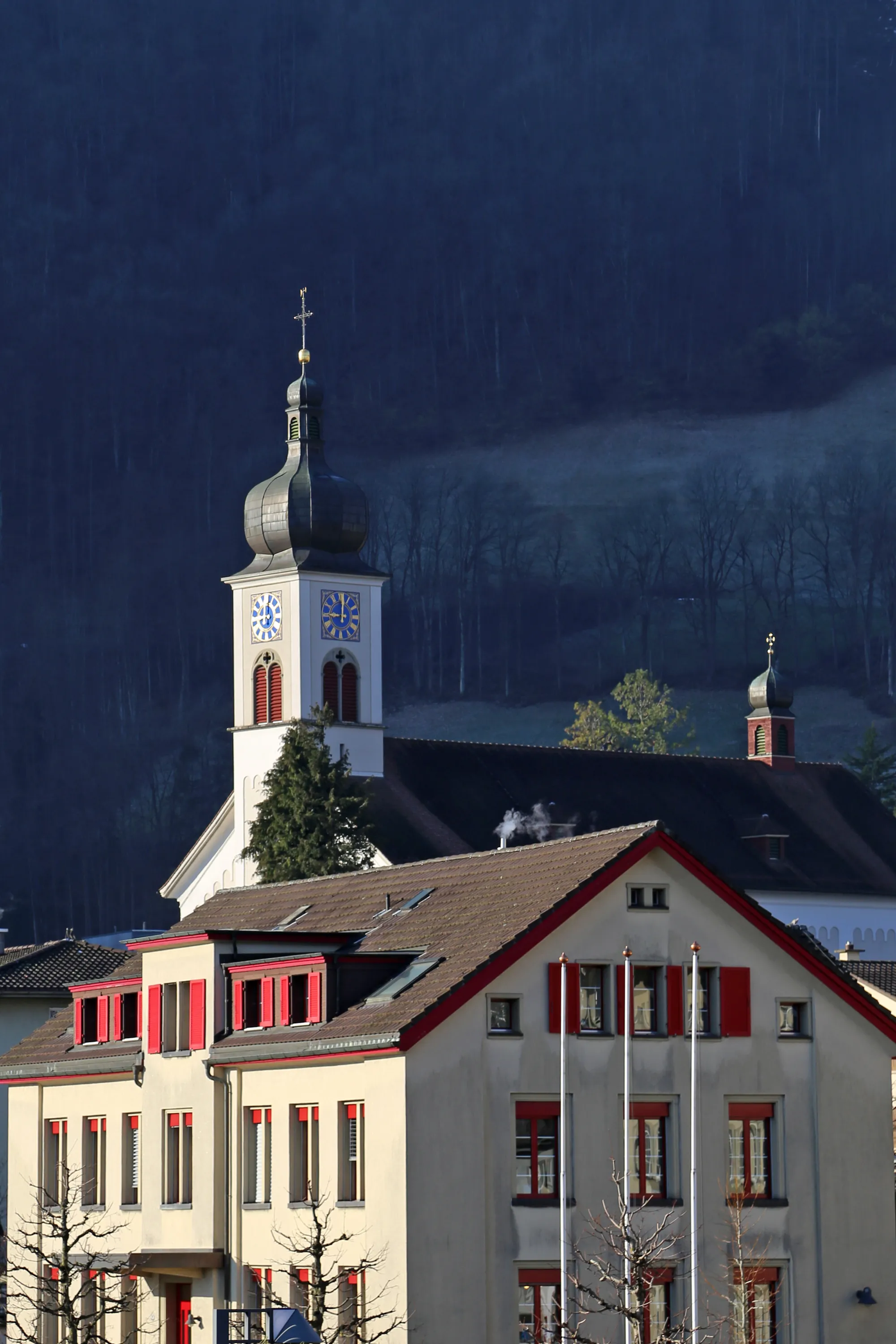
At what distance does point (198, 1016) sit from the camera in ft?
150

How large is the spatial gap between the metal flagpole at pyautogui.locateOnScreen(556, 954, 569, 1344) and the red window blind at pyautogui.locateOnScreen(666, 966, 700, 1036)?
206 cm

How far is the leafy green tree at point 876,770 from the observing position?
14512cm

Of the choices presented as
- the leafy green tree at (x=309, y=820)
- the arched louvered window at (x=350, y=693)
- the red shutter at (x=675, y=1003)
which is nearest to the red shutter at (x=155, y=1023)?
the red shutter at (x=675, y=1003)

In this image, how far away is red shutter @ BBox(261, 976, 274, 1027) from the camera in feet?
145

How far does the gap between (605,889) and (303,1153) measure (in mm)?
6164

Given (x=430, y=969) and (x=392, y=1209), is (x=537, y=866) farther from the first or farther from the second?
(x=392, y=1209)

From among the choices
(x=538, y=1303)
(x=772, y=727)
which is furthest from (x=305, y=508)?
(x=538, y=1303)

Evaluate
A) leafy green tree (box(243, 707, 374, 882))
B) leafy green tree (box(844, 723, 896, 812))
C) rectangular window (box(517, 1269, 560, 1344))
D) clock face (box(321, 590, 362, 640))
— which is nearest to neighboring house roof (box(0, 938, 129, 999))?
leafy green tree (box(243, 707, 374, 882))

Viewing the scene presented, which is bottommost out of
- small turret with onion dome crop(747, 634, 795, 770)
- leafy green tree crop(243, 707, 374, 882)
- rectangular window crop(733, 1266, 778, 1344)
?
rectangular window crop(733, 1266, 778, 1344)

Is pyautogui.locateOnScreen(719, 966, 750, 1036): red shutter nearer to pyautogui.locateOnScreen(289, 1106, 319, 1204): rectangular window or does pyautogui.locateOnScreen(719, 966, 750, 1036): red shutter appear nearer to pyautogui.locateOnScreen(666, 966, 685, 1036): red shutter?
pyautogui.locateOnScreen(666, 966, 685, 1036): red shutter

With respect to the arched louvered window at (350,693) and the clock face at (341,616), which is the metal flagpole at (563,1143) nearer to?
the arched louvered window at (350,693)

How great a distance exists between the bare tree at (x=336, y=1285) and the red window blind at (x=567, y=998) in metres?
4.34

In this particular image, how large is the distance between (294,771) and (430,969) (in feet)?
137

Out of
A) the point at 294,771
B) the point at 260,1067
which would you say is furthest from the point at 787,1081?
the point at 294,771
